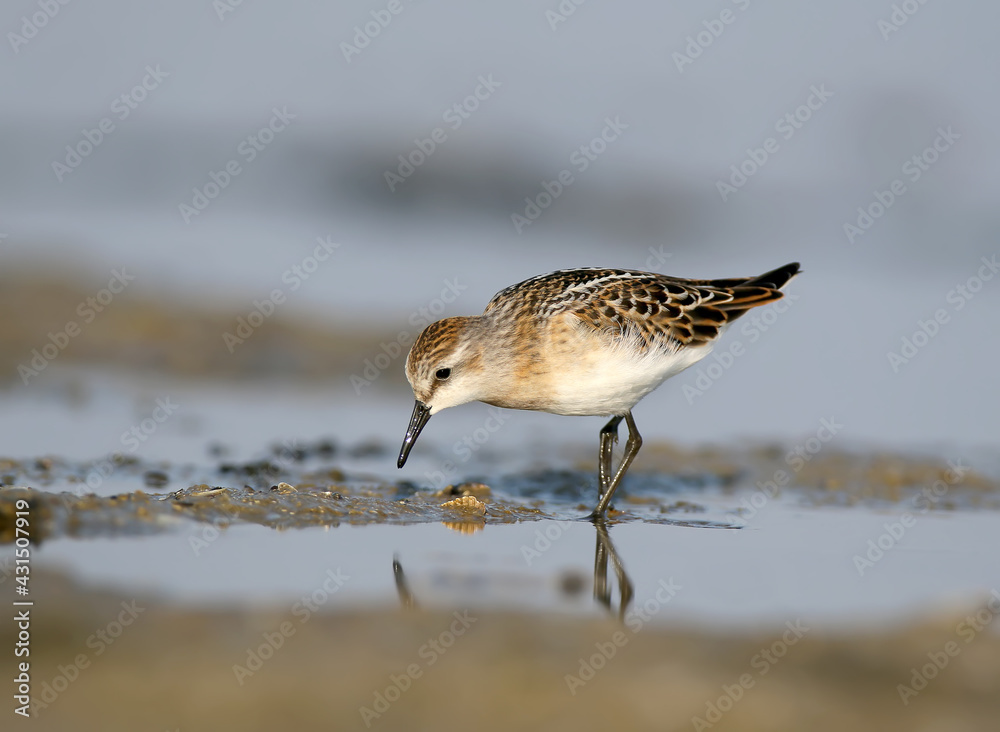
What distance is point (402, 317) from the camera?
11891 millimetres

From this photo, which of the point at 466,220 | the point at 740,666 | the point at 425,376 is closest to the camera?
the point at 740,666

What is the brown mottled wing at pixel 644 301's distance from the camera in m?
7.41

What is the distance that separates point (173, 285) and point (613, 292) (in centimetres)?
612

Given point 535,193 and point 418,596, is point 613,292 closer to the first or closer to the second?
point 418,596

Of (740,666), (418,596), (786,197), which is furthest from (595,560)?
(786,197)
